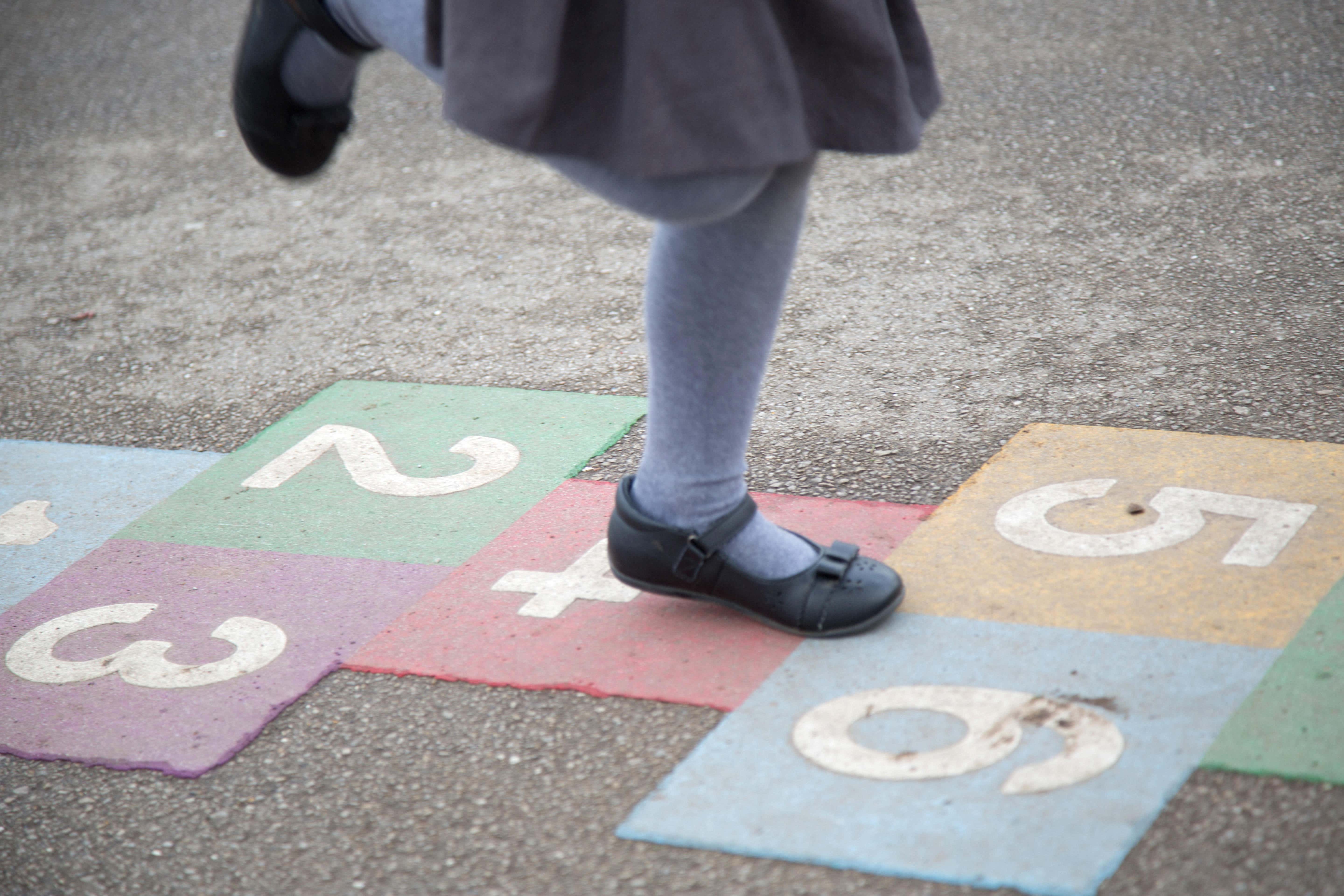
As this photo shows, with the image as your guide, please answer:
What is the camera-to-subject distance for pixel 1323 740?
1.49m

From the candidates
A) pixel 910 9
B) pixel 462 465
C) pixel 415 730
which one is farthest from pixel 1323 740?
pixel 462 465

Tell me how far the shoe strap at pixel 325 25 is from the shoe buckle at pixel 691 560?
2.73ft

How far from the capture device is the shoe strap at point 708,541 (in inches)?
71.5

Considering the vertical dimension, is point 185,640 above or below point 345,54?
below

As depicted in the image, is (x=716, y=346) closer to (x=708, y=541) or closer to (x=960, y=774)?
(x=708, y=541)

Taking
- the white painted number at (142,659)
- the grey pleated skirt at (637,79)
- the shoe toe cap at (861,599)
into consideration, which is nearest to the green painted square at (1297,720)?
the shoe toe cap at (861,599)

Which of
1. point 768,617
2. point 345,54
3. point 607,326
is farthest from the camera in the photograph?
point 607,326

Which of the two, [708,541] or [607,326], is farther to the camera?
[607,326]

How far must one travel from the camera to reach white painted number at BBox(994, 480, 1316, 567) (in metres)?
1.93

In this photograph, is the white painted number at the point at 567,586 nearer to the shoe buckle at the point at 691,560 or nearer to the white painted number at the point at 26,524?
the shoe buckle at the point at 691,560

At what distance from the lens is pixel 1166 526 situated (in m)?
2.01

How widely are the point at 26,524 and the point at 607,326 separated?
4.55 ft

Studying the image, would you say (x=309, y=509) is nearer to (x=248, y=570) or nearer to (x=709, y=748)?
(x=248, y=570)

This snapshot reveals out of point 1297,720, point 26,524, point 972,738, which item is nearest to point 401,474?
point 26,524
